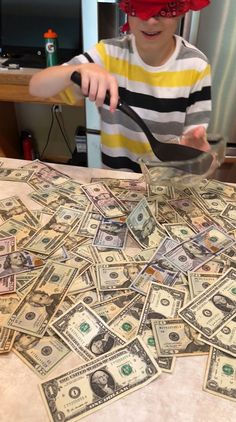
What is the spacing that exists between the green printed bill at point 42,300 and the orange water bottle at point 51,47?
4.62 feet

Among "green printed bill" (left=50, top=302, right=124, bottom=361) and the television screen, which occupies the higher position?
the television screen

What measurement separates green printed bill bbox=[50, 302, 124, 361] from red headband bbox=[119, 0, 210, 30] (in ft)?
2.06

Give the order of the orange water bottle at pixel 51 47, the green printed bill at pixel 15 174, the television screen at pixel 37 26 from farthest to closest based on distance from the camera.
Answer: the television screen at pixel 37 26 → the orange water bottle at pixel 51 47 → the green printed bill at pixel 15 174

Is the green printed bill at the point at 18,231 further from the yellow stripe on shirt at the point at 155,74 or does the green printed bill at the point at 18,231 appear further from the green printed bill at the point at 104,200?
the yellow stripe on shirt at the point at 155,74

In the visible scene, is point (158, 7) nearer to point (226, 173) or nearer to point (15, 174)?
point (15, 174)

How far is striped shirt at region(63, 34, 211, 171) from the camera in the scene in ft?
3.17

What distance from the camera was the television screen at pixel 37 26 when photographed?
6.06 feet

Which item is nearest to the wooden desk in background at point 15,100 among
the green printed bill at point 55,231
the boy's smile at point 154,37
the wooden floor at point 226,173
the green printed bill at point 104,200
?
the wooden floor at point 226,173

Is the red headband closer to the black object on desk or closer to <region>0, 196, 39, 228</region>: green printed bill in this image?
<region>0, 196, 39, 228</region>: green printed bill

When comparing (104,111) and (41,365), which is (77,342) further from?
(104,111)

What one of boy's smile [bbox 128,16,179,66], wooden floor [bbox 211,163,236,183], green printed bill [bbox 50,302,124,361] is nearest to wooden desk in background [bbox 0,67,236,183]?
wooden floor [bbox 211,163,236,183]

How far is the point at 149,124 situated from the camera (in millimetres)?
1034

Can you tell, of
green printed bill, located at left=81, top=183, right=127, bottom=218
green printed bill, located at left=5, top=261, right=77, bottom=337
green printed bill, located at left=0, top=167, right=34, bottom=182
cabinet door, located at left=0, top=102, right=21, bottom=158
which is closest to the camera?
green printed bill, located at left=5, top=261, right=77, bottom=337

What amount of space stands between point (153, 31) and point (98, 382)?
0.75 m
